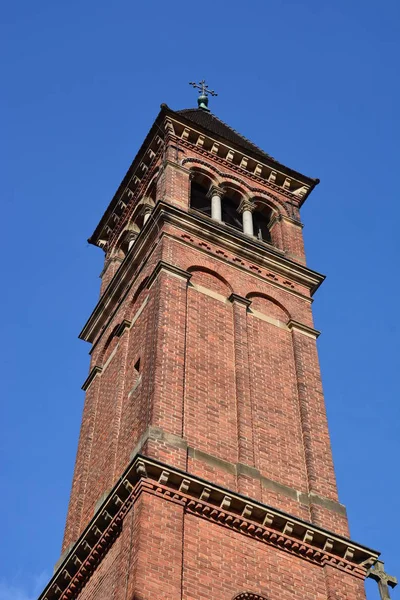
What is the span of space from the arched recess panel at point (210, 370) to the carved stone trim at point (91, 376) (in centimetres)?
396

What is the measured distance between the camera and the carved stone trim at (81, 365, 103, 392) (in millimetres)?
26875

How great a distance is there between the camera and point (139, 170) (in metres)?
32.8

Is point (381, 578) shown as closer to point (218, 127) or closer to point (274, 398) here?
point (274, 398)

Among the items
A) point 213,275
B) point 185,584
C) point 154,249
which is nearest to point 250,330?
point 213,275

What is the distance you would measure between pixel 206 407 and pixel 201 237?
630cm

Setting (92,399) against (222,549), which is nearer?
(222,549)

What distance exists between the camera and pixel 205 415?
21.2 metres

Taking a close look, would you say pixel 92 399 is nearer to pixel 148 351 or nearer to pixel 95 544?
pixel 148 351

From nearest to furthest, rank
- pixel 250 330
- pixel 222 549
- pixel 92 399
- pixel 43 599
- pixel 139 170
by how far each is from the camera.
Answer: pixel 222 549 < pixel 43 599 < pixel 250 330 < pixel 92 399 < pixel 139 170

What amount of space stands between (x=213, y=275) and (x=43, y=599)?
8.95m

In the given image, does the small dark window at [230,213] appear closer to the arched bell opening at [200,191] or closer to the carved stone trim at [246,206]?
the carved stone trim at [246,206]

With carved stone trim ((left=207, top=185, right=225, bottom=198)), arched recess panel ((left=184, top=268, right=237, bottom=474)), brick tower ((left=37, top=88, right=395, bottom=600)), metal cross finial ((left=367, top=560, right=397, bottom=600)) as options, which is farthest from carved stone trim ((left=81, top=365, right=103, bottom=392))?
metal cross finial ((left=367, top=560, right=397, bottom=600))

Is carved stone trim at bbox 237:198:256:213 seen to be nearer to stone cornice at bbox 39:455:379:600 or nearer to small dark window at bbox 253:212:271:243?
small dark window at bbox 253:212:271:243

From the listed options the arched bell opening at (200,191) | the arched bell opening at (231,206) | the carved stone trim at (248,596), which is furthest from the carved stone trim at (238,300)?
the carved stone trim at (248,596)
